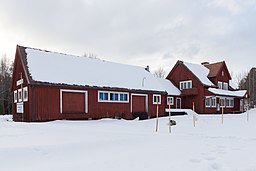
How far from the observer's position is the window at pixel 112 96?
26.5 meters

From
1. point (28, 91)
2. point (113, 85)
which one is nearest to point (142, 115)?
point (113, 85)

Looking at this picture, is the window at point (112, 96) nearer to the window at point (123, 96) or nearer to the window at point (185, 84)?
the window at point (123, 96)

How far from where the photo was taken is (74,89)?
24.5 meters

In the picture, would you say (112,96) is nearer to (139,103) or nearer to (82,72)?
(82,72)

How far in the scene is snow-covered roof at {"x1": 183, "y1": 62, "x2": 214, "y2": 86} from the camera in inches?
1587

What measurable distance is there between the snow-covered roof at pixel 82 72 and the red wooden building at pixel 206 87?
31.8 feet

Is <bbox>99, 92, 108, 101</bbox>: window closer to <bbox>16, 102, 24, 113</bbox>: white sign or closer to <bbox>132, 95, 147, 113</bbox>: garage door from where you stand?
<bbox>132, 95, 147, 113</bbox>: garage door

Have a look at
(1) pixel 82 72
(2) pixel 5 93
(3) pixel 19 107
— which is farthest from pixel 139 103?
(2) pixel 5 93

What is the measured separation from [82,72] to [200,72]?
21.6 m

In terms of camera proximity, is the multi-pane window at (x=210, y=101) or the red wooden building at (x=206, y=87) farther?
the multi-pane window at (x=210, y=101)

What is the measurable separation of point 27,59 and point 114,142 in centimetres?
1646

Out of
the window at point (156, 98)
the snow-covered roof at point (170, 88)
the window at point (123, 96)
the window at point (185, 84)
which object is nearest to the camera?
the window at point (123, 96)

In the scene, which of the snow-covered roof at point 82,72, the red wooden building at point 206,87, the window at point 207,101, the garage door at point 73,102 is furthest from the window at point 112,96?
the window at point 207,101

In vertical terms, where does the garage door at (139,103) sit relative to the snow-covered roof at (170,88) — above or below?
below
